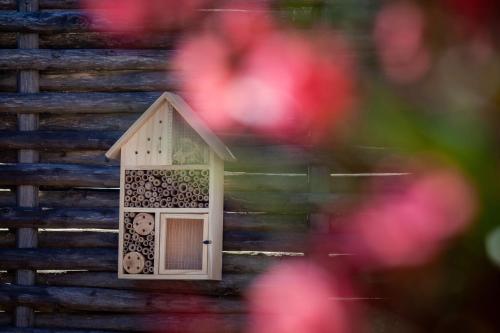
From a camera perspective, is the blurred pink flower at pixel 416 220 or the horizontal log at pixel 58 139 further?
the horizontal log at pixel 58 139

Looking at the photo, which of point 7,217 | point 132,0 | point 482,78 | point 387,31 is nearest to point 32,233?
point 7,217

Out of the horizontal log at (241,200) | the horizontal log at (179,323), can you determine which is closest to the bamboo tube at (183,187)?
the horizontal log at (241,200)

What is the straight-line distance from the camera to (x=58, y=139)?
4.14m

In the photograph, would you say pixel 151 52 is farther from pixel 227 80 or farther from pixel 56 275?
pixel 56 275

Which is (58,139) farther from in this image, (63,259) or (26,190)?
(63,259)

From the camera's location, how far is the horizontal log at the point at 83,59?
163 inches

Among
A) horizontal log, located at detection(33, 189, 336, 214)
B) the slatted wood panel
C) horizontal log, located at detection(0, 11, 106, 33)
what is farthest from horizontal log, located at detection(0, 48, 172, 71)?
the slatted wood panel

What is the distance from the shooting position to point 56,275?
417 cm

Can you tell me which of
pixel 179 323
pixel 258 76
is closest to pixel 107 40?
pixel 258 76

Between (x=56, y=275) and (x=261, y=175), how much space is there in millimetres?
1417

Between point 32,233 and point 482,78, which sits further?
point 32,233

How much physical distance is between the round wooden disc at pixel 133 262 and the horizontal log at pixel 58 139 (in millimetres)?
929

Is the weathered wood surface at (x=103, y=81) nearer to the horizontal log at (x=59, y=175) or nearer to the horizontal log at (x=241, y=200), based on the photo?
the horizontal log at (x=59, y=175)

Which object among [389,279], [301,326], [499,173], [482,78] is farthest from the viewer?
[389,279]
